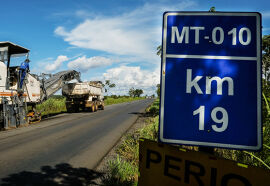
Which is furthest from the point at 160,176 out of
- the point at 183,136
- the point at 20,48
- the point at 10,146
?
the point at 20,48

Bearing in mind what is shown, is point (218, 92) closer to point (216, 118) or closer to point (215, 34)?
point (216, 118)

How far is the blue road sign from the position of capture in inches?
59.4

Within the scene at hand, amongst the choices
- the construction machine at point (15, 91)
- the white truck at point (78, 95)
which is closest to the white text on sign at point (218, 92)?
the construction machine at point (15, 91)

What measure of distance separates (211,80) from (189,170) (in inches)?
26.9

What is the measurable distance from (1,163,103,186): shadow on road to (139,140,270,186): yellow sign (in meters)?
3.16

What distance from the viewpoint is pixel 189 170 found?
1510mm

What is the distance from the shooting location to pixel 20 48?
12.8 meters

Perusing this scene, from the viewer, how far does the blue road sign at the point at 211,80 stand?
1508 millimetres

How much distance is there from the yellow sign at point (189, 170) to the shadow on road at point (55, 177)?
3.16 metres

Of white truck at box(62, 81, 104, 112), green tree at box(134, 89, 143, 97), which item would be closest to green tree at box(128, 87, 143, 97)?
green tree at box(134, 89, 143, 97)

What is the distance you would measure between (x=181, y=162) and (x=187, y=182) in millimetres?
146

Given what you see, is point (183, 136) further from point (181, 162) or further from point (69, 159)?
point (69, 159)

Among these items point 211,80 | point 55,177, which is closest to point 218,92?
point 211,80

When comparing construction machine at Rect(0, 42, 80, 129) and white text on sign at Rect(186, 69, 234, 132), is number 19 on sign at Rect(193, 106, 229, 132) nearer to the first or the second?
white text on sign at Rect(186, 69, 234, 132)
